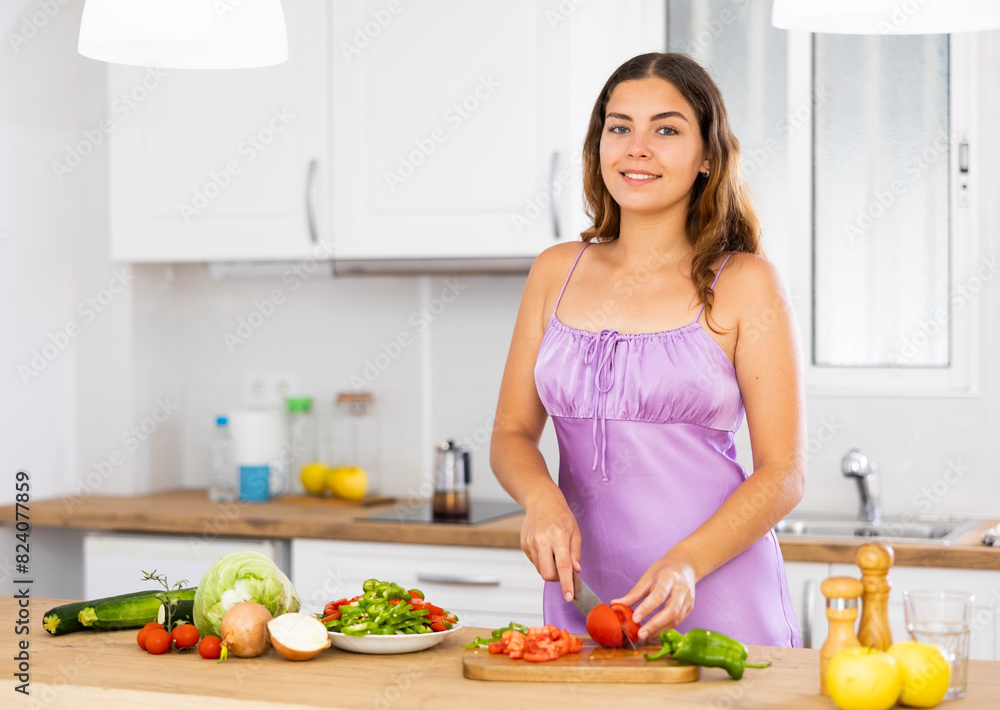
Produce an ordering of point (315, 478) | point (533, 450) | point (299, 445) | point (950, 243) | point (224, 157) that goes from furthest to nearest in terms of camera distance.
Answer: point (299, 445) → point (315, 478) → point (224, 157) → point (950, 243) → point (533, 450)

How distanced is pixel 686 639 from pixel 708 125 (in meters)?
0.83

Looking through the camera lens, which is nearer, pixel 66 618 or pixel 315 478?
pixel 66 618

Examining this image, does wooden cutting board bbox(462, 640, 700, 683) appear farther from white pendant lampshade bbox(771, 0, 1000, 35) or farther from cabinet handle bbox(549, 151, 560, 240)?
cabinet handle bbox(549, 151, 560, 240)

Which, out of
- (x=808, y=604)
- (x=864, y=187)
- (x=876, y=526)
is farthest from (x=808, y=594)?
(x=864, y=187)

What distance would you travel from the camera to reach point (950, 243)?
9.14ft

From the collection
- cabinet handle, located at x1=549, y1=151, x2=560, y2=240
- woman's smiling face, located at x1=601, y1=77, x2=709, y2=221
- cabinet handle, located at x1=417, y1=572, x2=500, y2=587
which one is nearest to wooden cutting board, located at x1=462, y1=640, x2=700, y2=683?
woman's smiling face, located at x1=601, y1=77, x2=709, y2=221

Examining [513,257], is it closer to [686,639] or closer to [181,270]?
[181,270]

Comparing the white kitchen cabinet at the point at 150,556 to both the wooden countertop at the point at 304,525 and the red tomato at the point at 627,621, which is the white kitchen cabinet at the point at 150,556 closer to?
the wooden countertop at the point at 304,525

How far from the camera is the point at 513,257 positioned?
2.74 meters

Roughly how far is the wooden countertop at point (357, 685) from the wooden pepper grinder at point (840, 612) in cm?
6

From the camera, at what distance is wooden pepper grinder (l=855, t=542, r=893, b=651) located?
1201 millimetres

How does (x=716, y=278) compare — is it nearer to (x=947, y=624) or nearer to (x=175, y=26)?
(x=947, y=624)

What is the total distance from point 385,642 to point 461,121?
162cm

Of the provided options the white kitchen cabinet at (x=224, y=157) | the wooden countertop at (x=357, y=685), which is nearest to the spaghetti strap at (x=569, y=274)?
the wooden countertop at (x=357, y=685)
